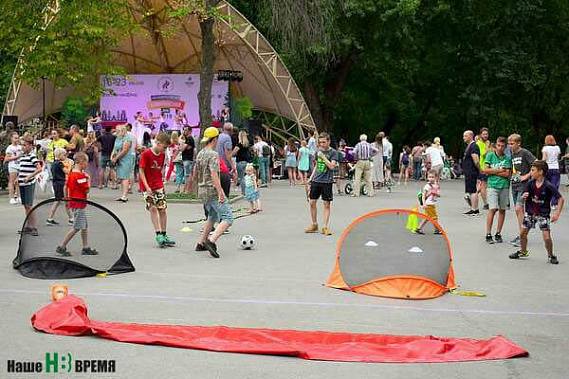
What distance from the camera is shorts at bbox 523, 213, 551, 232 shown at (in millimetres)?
13211

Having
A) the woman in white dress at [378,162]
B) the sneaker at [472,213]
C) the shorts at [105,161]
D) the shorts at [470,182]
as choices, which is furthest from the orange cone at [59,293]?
the woman in white dress at [378,162]

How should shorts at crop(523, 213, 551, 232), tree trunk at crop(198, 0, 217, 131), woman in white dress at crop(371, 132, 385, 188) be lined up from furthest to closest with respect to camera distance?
woman in white dress at crop(371, 132, 385, 188), tree trunk at crop(198, 0, 217, 131), shorts at crop(523, 213, 551, 232)

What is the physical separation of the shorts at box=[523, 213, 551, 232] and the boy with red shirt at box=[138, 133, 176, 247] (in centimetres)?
541

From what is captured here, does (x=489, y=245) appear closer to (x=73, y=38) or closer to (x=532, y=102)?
(x=73, y=38)

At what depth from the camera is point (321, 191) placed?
1673 cm

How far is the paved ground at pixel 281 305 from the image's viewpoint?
6969 millimetres

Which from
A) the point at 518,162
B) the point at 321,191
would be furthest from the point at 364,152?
the point at 518,162

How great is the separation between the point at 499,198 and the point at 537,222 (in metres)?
2.27

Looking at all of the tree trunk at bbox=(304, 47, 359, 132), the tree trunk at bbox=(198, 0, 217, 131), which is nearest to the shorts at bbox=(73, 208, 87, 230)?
the tree trunk at bbox=(198, 0, 217, 131)

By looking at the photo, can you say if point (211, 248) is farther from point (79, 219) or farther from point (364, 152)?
point (364, 152)

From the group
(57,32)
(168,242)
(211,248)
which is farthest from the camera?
(57,32)

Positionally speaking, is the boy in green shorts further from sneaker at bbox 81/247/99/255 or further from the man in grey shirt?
sneaker at bbox 81/247/99/255

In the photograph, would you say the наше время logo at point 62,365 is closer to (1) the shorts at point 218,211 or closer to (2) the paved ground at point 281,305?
(2) the paved ground at point 281,305

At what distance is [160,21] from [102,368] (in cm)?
3856
